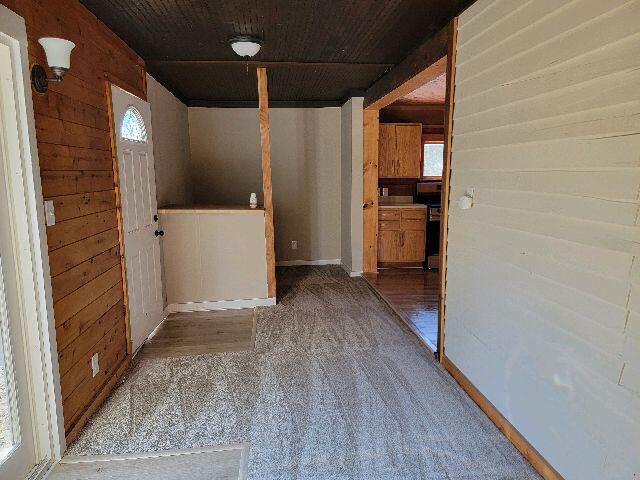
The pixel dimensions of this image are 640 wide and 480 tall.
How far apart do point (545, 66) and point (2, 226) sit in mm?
2466

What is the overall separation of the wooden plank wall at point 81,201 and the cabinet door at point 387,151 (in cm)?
376

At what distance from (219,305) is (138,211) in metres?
1.40

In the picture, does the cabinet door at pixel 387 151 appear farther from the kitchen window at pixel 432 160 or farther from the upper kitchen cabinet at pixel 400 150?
the kitchen window at pixel 432 160

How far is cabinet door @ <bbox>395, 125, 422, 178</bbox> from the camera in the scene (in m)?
5.94

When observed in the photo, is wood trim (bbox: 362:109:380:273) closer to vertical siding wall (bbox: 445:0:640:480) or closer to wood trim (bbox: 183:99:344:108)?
wood trim (bbox: 183:99:344:108)

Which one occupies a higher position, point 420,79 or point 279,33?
point 279,33

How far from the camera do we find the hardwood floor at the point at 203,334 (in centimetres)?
333

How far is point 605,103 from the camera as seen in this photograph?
1478 mm

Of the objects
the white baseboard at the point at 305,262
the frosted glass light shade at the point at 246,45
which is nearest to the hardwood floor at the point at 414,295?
the white baseboard at the point at 305,262

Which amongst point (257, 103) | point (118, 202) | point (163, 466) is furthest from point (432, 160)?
point (163, 466)

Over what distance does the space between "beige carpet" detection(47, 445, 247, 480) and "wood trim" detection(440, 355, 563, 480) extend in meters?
1.35

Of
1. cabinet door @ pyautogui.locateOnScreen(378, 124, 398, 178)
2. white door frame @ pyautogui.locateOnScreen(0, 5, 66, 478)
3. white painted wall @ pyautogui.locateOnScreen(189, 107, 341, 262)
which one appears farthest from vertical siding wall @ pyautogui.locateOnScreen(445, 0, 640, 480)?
white painted wall @ pyautogui.locateOnScreen(189, 107, 341, 262)

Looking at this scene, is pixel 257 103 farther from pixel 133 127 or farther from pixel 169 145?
pixel 133 127

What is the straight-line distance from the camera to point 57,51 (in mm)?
1937
